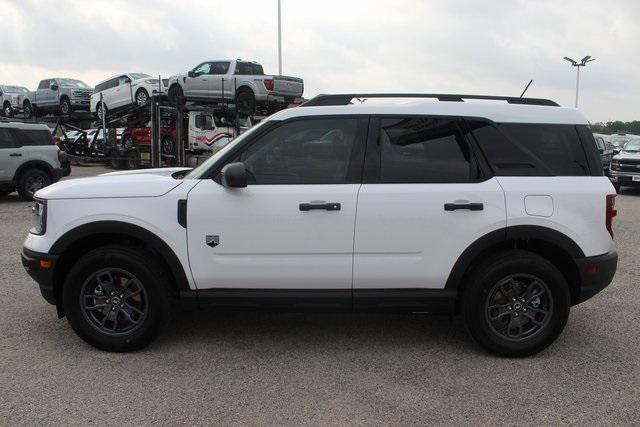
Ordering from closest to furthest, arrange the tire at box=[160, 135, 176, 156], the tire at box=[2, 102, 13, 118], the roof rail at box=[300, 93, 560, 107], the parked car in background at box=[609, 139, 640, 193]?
1. the roof rail at box=[300, 93, 560, 107]
2. the parked car in background at box=[609, 139, 640, 193]
3. the tire at box=[160, 135, 176, 156]
4. the tire at box=[2, 102, 13, 118]

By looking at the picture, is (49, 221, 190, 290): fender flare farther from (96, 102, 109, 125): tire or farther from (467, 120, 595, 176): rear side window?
(96, 102, 109, 125): tire

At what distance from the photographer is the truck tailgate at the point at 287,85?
1784cm

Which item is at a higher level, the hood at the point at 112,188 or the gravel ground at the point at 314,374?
the hood at the point at 112,188

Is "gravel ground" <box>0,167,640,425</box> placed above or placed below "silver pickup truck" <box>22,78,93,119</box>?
below

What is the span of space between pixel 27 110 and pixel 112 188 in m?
26.1

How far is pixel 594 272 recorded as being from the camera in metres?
3.97

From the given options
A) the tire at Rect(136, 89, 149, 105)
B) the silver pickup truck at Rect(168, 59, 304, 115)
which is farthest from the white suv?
the tire at Rect(136, 89, 149, 105)

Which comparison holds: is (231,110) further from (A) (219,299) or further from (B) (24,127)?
(A) (219,299)

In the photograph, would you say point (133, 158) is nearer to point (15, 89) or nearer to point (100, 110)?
point (100, 110)

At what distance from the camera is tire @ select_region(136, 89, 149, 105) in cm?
2134

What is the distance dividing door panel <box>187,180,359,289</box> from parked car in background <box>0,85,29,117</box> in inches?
→ 1084

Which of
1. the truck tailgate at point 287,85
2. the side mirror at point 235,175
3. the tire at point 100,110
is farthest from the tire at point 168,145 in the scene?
the side mirror at point 235,175

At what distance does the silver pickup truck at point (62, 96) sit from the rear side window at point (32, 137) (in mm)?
12355

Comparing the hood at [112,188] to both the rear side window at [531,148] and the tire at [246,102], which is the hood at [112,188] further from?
the tire at [246,102]
